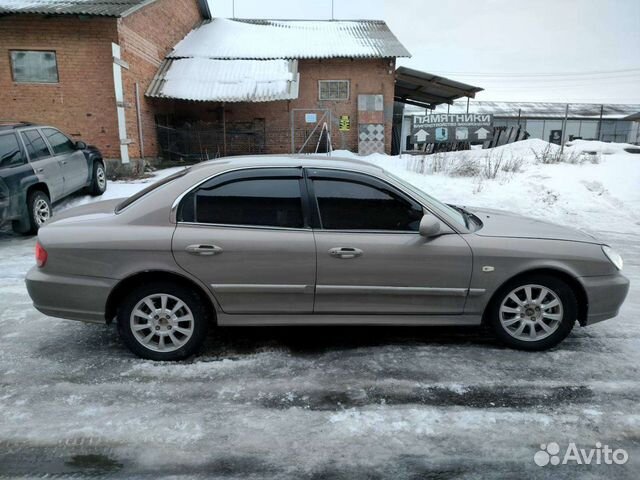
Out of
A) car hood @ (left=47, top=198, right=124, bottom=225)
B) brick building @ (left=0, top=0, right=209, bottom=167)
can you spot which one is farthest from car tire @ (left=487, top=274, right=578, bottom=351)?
brick building @ (left=0, top=0, right=209, bottom=167)

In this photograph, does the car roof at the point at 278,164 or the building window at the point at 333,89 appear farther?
the building window at the point at 333,89

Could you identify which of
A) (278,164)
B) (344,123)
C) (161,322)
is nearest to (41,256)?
(161,322)

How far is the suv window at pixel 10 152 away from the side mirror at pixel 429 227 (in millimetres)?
6603

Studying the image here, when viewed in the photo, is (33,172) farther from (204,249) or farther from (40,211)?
(204,249)

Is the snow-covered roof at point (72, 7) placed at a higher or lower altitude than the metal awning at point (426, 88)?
Result: higher

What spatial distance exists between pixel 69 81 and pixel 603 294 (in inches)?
529

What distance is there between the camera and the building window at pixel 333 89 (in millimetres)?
17562

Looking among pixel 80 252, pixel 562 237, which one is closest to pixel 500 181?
pixel 562 237

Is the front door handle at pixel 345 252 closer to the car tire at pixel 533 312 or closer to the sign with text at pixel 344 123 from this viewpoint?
the car tire at pixel 533 312

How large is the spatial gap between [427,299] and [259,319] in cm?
129

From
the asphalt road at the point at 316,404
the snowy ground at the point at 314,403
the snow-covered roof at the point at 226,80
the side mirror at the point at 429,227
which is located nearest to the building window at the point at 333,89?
the snow-covered roof at the point at 226,80

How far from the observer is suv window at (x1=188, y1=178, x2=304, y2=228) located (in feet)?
11.6

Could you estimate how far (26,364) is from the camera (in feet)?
11.6

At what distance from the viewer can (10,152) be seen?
7.24 m
